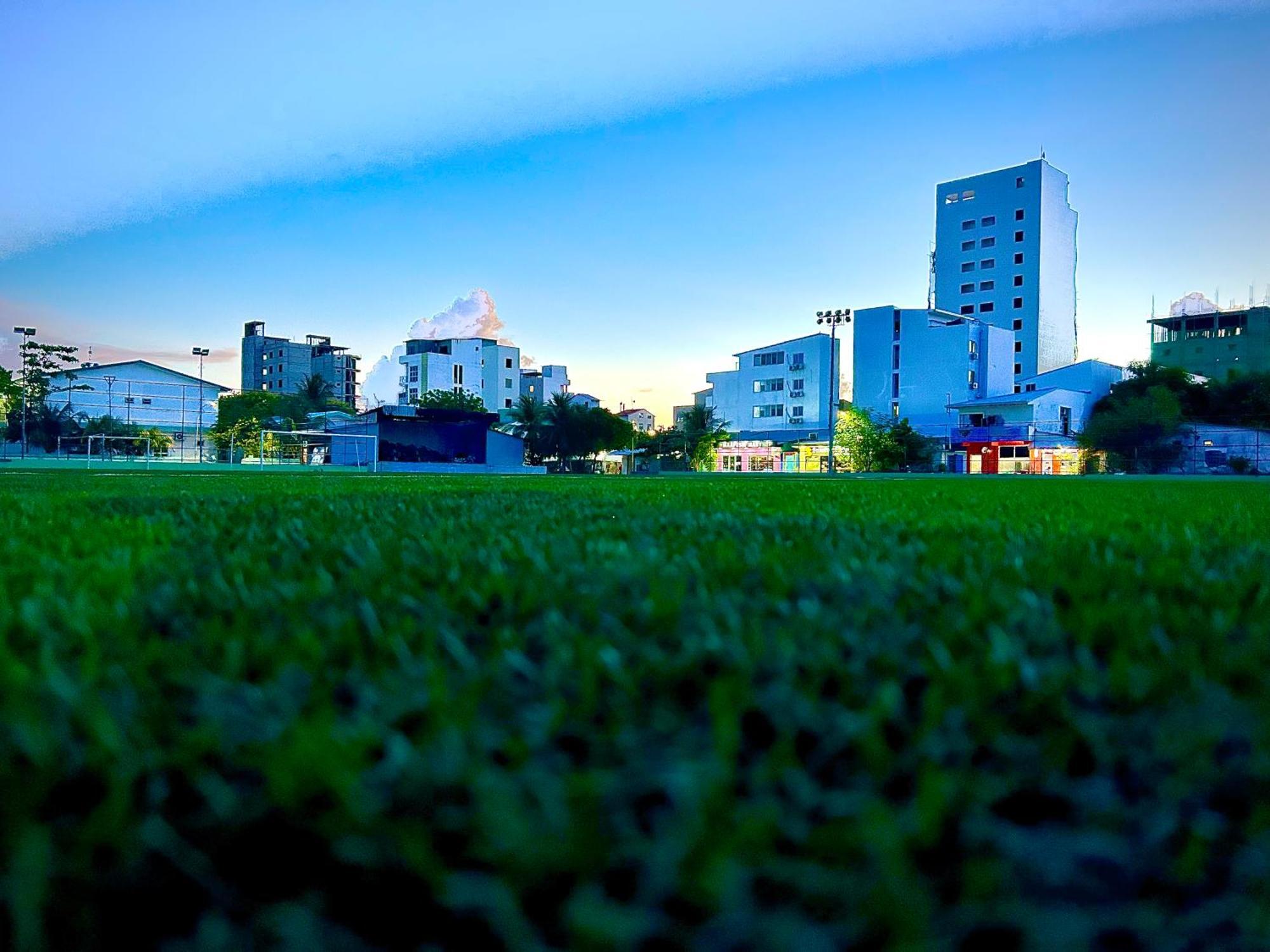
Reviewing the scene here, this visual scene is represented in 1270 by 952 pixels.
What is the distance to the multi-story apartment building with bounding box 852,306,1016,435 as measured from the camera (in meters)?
56.1

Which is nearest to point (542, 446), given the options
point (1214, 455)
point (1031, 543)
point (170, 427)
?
point (170, 427)

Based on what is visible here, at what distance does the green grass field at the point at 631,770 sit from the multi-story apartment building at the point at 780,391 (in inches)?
2369

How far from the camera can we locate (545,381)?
339 ft

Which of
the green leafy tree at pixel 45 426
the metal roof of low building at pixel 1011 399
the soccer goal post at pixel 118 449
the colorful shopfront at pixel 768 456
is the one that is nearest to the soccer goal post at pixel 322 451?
the soccer goal post at pixel 118 449

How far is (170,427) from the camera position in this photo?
61000mm

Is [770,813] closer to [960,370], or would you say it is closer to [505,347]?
[960,370]

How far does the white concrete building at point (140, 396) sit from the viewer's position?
2286 inches

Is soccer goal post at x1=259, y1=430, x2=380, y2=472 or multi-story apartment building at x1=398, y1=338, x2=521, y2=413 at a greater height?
multi-story apartment building at x1=398, y1=338, x2=521, y2=413

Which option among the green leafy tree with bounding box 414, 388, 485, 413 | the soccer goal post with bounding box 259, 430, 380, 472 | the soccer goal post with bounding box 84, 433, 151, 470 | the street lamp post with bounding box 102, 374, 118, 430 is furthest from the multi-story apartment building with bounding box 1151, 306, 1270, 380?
the street lamp post with bounding box 102, 374, 118, 430

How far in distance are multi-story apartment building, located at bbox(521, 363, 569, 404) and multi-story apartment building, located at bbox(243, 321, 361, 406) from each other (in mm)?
25029

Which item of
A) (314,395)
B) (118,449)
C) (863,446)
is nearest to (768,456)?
(863,446)

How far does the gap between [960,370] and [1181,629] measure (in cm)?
5877

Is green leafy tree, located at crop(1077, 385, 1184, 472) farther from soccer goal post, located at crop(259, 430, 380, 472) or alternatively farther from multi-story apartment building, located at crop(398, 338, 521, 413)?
multi-story apartment building, located at crop(398, 338, 521, 413)

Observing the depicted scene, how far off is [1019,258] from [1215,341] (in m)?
31.8
